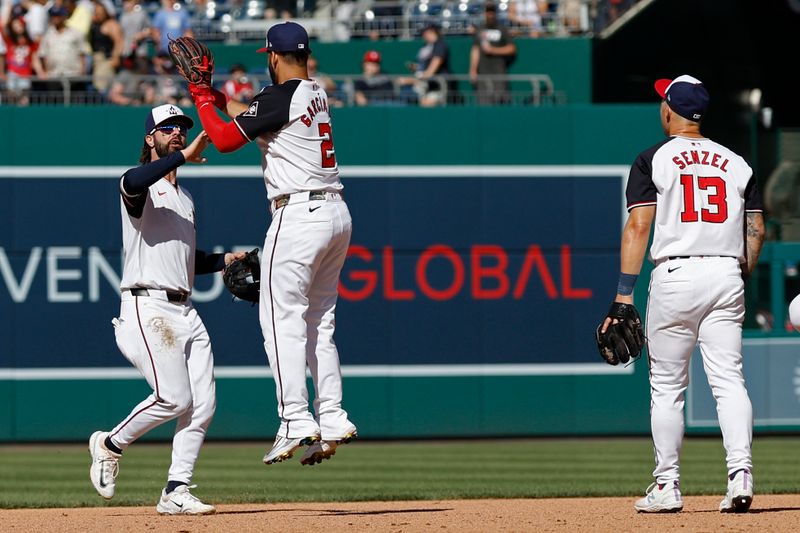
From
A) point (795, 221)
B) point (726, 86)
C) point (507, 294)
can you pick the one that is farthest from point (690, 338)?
point (726, 86)

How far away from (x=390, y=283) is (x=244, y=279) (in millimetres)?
7383

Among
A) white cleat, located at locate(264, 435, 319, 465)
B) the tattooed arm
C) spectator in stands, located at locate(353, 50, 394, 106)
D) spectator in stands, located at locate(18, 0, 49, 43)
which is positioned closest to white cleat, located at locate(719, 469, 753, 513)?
the tattooed arm

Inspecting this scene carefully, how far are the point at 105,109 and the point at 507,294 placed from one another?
181 inches

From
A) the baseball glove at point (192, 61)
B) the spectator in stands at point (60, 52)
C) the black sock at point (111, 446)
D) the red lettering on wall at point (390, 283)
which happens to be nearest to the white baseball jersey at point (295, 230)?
the baseball glove at point (192, 61)

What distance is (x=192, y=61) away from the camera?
668 centimetres

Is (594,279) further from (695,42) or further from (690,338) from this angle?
(690,338)

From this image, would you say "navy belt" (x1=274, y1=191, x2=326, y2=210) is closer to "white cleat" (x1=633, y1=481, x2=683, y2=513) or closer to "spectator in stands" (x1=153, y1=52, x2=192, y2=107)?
"white cleat" (x1=633, y1=481, x2=683, y2=513)

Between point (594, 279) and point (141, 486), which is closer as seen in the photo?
point (141, 486)

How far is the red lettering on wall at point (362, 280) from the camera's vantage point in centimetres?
1456

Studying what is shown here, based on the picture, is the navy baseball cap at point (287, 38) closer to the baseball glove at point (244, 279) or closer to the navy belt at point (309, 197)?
the navy belt at point (309, 197)

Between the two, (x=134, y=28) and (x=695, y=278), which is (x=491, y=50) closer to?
(x=134, y=28)

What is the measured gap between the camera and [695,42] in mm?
18344

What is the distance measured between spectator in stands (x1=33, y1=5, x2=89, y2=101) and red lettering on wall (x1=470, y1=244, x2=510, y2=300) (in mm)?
5017

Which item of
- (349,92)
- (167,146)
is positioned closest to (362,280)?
(349,92)
